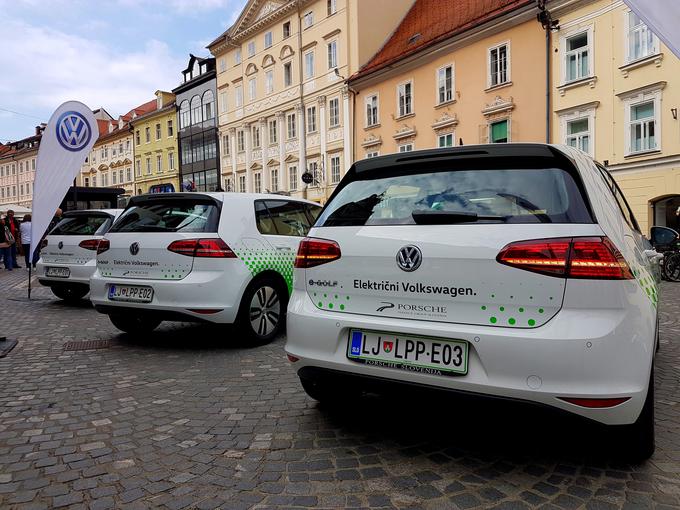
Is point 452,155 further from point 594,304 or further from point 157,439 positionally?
point 157,439

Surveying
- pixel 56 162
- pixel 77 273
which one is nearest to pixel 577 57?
pixel 56 162

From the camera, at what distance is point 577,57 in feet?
65.9

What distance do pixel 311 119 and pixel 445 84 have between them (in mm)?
12109

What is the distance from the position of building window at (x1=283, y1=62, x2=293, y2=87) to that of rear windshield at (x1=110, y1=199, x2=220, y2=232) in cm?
3371

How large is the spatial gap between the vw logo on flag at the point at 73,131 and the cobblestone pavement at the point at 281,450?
557 centimetres

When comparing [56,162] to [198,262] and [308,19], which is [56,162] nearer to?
[198,262]

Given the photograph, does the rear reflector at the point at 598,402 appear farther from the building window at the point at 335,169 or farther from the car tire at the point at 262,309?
the building window at the point at 335,169

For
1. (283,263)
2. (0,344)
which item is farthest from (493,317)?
(0,344)

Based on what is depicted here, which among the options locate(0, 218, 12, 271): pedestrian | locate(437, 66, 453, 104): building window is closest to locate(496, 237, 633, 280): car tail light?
locate(0, 218, 12, 271): pedestrian

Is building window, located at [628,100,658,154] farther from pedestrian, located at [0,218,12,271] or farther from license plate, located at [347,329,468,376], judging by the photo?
pedestrian, located at [0,218,12,271]

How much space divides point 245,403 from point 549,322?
227cm

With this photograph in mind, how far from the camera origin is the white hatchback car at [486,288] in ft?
7.81

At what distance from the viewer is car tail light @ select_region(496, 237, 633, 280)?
2.40m

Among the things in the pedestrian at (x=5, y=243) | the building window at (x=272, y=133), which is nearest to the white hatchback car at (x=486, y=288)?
the pedestrian at (x=5, y=243)
